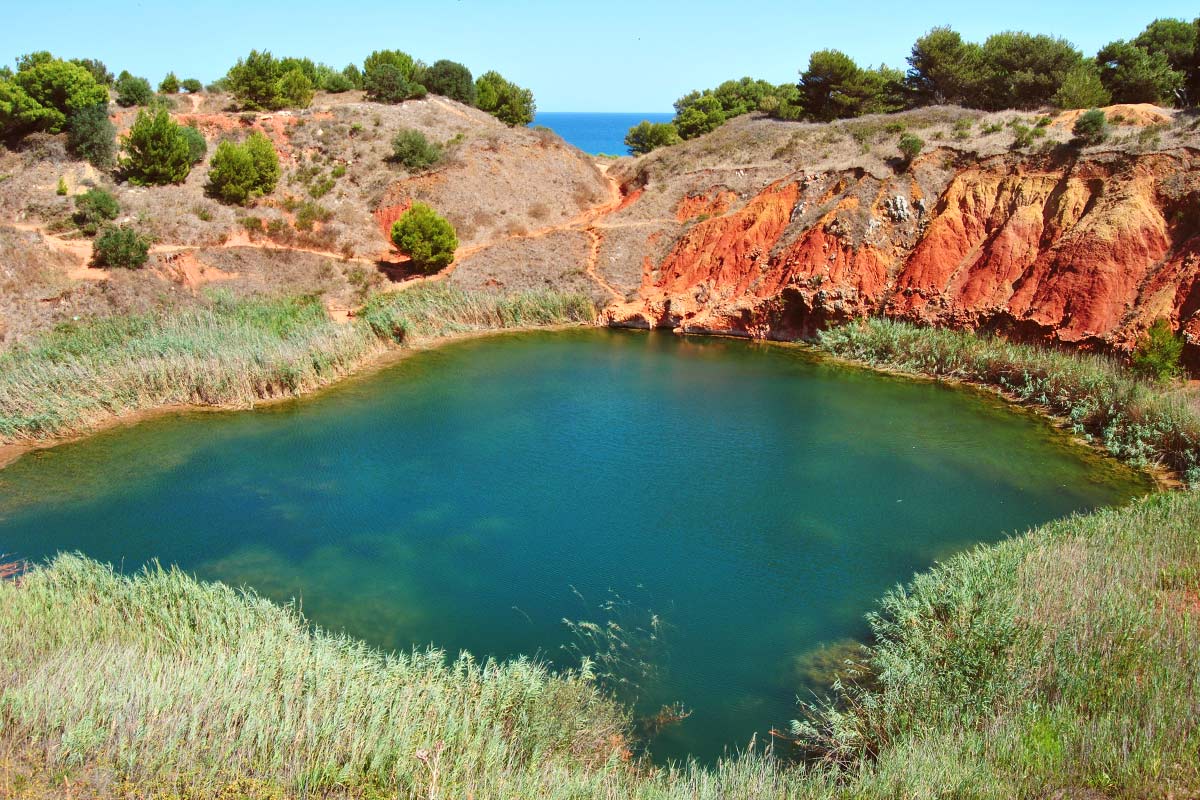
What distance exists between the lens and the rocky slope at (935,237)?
75.5 feet

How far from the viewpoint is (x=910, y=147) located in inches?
1166

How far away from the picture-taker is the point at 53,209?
93.8 feet

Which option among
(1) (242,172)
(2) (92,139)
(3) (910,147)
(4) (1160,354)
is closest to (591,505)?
(4) (1160,354)

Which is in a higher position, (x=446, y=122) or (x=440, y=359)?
(x=446, y=122)

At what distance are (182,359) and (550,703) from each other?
1601 cm

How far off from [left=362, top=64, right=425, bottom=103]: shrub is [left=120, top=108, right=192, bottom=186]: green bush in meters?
14.4

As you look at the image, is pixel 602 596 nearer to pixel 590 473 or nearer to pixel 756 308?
pixel 590 473

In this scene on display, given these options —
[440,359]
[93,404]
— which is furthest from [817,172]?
[93,404]

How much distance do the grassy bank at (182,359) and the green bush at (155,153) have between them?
32.3 feet

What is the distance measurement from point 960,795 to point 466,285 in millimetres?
26124

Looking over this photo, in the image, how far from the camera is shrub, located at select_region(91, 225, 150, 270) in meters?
25.8

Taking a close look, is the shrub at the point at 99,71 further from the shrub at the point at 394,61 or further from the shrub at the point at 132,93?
the shrub at the point at 394,61

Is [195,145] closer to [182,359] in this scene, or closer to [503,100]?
[182,359]

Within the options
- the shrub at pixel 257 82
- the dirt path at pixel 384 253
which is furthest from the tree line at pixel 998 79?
the shrub at pixel 257 82
